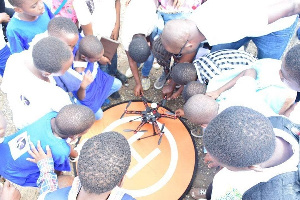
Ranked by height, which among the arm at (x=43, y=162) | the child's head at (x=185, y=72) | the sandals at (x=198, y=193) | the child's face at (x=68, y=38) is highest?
the child's face at (x=68, y=38)

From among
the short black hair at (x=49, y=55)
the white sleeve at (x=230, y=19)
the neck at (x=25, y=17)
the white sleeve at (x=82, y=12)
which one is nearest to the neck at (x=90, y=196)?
the short black hair at (x=49, y=55)

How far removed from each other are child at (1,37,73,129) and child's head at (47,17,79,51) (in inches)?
13.1

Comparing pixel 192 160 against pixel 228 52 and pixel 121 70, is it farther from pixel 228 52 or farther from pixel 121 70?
pixel 121 70

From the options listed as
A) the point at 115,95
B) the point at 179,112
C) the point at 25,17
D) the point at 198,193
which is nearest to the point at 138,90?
the point at 115,95

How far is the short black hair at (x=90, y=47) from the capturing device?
3291mm

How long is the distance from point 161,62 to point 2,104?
2.60 meters

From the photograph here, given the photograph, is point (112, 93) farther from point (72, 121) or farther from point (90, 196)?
point (90, 196)

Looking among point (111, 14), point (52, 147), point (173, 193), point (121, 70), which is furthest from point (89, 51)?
point (173, 193)

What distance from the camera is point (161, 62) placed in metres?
3.94

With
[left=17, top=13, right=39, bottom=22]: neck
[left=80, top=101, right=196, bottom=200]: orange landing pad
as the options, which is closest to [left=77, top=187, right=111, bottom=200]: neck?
[left=80, top=101, right=196, bottom=200]: orange landing pad

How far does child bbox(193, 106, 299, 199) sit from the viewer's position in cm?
179

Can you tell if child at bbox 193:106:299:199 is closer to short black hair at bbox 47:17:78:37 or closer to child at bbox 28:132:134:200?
child at bbox 28:132:134:200

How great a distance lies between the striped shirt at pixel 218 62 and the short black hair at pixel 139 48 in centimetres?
68

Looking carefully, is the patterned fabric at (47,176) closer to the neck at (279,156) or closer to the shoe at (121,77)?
the neck at (279,156)
